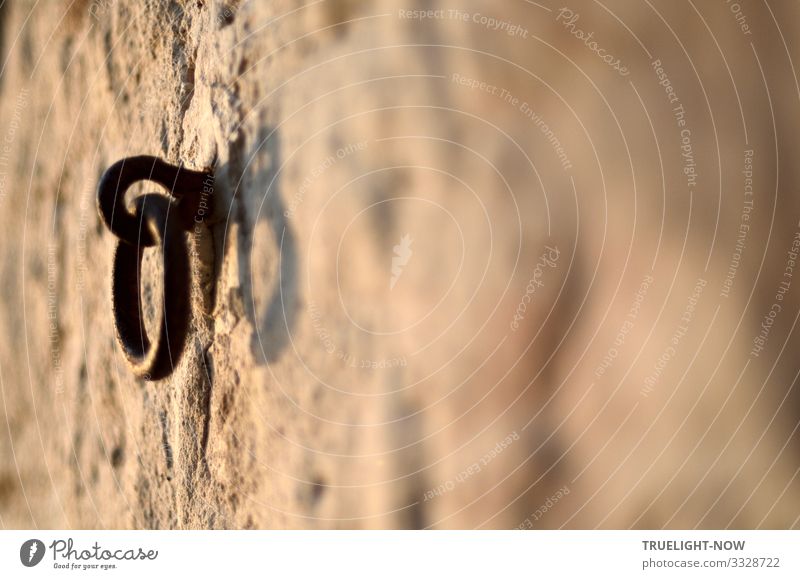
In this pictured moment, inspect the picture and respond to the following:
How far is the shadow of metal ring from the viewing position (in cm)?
47

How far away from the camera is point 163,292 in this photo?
50 centimetres

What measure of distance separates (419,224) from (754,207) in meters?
0.17

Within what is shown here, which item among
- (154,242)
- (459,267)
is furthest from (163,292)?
(459,267)

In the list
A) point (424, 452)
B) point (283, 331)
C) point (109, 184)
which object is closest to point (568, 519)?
point (424, 452)

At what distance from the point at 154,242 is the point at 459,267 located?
18 cm

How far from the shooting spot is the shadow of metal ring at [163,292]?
471 millimetres

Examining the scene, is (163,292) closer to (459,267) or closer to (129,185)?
(129,185)

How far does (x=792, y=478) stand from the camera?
37cm
